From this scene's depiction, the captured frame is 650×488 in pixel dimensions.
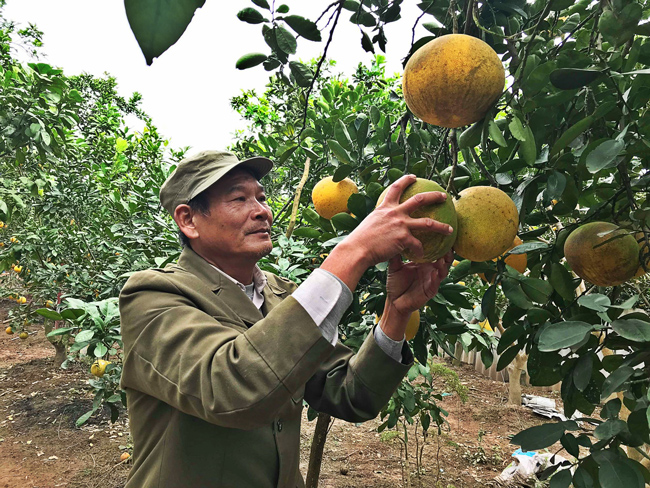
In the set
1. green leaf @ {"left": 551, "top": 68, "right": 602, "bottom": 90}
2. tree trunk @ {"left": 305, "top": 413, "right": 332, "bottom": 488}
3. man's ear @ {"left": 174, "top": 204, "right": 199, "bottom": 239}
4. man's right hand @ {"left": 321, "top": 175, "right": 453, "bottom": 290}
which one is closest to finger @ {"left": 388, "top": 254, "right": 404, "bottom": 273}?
man's right hand @ {"left": 321, "top": 175, "right": 453, "bottom": 290}

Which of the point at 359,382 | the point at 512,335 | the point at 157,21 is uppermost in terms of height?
the point at 157,21

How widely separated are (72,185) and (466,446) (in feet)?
15.6

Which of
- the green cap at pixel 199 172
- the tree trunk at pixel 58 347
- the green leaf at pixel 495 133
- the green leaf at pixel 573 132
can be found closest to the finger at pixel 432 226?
the green leaf at pixel 495 133

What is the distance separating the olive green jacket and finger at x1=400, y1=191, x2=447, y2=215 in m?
0.32

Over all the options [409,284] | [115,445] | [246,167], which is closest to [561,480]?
[409,284]

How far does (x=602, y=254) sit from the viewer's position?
43.3 inches

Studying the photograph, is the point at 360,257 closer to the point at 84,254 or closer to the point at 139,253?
the point at 139,253

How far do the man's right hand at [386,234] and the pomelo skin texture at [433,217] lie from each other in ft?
0.04

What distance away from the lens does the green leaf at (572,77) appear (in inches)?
33.1

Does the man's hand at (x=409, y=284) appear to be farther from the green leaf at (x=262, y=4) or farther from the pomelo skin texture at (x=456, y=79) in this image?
the green leaf at (x=262, y=4)

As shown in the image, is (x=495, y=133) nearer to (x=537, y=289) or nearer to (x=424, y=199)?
(x=424, y=199)

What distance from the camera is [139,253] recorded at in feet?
10.3

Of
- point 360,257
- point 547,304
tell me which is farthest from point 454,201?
point 547,304

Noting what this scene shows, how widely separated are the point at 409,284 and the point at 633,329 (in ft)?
1.78
